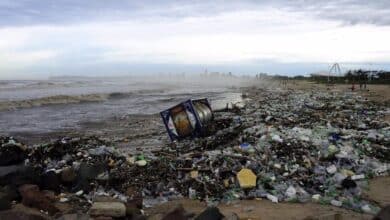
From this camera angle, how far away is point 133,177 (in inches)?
295

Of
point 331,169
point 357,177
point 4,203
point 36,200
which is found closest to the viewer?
point 4,203

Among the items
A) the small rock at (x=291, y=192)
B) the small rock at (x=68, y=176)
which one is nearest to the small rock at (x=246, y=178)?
the small rock at (x=291, y=192)

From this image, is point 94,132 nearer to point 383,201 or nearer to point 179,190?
point 179,190

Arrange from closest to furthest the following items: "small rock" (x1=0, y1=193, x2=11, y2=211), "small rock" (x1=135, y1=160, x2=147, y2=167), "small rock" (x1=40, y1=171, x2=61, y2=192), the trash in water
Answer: "small rock" (x1=0, y1=193, x2=11, y2=211) < "small rock" (x1=40, y1=171, x2=61, y2=192) < "small rock" (x1=135, y1=160, x2=147, y2=167) < the trash in water

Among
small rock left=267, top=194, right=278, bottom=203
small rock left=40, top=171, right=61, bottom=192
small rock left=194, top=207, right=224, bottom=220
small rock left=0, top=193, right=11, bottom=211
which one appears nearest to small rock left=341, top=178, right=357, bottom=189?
small rock left=267, top=194, right=278, bottom=203

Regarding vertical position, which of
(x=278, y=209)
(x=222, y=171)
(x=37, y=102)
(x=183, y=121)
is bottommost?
(x=37, y=102)

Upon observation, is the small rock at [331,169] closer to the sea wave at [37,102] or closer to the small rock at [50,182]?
the small rock at [50,182]

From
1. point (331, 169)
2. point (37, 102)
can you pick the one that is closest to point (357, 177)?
point (331, 169)

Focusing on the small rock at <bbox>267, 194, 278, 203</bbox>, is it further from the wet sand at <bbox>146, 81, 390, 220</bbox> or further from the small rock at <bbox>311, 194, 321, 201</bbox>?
the small rock at <bbox>311, 194, 321, 201</bbox>

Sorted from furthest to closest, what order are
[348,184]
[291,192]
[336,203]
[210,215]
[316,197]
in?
[348,184] → [291,192] → [316,197] → [336,203] → [210,215]

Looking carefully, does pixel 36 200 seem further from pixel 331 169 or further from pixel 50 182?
pixel 331 169

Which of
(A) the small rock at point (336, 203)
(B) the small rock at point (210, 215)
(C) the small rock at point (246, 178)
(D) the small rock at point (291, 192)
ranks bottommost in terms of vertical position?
(A) the small rock at point (336, 203)

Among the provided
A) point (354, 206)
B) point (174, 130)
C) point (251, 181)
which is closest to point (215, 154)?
point (251, 181)

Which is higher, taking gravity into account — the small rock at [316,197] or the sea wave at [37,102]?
the small rock at [316,197]
